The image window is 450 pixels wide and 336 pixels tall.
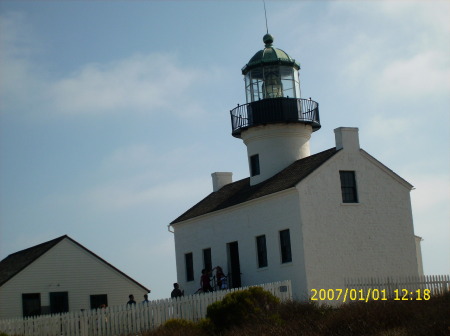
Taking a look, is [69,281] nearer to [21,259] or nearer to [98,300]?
[98,300]

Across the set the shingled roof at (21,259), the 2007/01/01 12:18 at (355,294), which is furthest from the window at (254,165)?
the shingled roof at (21,259)

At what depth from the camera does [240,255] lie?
30.9 metres

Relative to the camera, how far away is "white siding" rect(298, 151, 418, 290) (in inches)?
1080

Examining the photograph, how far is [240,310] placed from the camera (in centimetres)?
2098

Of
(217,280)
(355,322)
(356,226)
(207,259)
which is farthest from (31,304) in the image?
(355,322)

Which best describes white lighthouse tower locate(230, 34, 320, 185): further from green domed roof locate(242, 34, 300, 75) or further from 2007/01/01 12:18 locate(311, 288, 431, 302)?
2007/01/01 12:18 locate(311, 288, 431, 302)

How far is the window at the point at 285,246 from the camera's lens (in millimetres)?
28109

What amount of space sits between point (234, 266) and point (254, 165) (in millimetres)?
4334

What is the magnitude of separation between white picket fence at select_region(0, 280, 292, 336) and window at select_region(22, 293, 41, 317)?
779 centimetres

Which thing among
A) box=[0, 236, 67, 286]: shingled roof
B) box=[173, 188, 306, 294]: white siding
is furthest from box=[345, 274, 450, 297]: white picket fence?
box=[0, 236, 67, 286]: shingled roof

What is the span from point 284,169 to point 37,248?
11575 millimetres

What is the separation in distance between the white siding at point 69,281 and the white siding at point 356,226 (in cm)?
1056

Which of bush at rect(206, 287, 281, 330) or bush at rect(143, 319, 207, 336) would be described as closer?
bush at rect(143, 319, 207, 336)

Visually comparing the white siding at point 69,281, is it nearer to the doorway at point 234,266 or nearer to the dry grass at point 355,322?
the doorway at point 234,266
